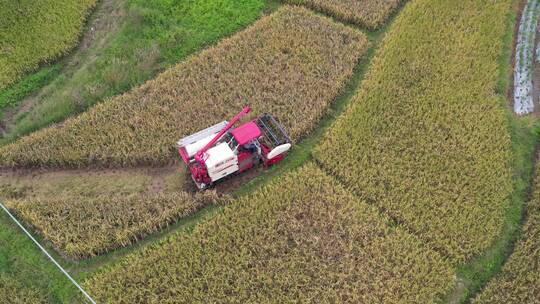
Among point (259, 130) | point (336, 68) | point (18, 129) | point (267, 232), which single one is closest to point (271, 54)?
point (336, 68)

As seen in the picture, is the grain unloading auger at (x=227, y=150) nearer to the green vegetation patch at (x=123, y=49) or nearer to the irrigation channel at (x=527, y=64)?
the green vegetation patch at (x=123, y=49)

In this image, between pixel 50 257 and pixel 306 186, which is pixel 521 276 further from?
pixel 50 257

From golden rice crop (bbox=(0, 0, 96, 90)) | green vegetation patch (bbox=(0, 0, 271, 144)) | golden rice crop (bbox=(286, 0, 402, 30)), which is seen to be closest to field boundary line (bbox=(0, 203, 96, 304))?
green vegetation patch (bbox=(0, 0, 271, 144))

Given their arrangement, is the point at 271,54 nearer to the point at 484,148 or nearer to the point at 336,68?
the point at 336,68

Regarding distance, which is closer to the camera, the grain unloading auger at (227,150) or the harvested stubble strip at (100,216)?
the harvested stubble strip at (100,216)

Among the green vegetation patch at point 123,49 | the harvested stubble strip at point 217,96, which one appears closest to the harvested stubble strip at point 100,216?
the harvested stubble strip at point 217,96

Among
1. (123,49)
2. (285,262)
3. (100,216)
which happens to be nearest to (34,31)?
(123,49)

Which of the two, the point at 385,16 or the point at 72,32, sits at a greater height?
the point at 72,32
